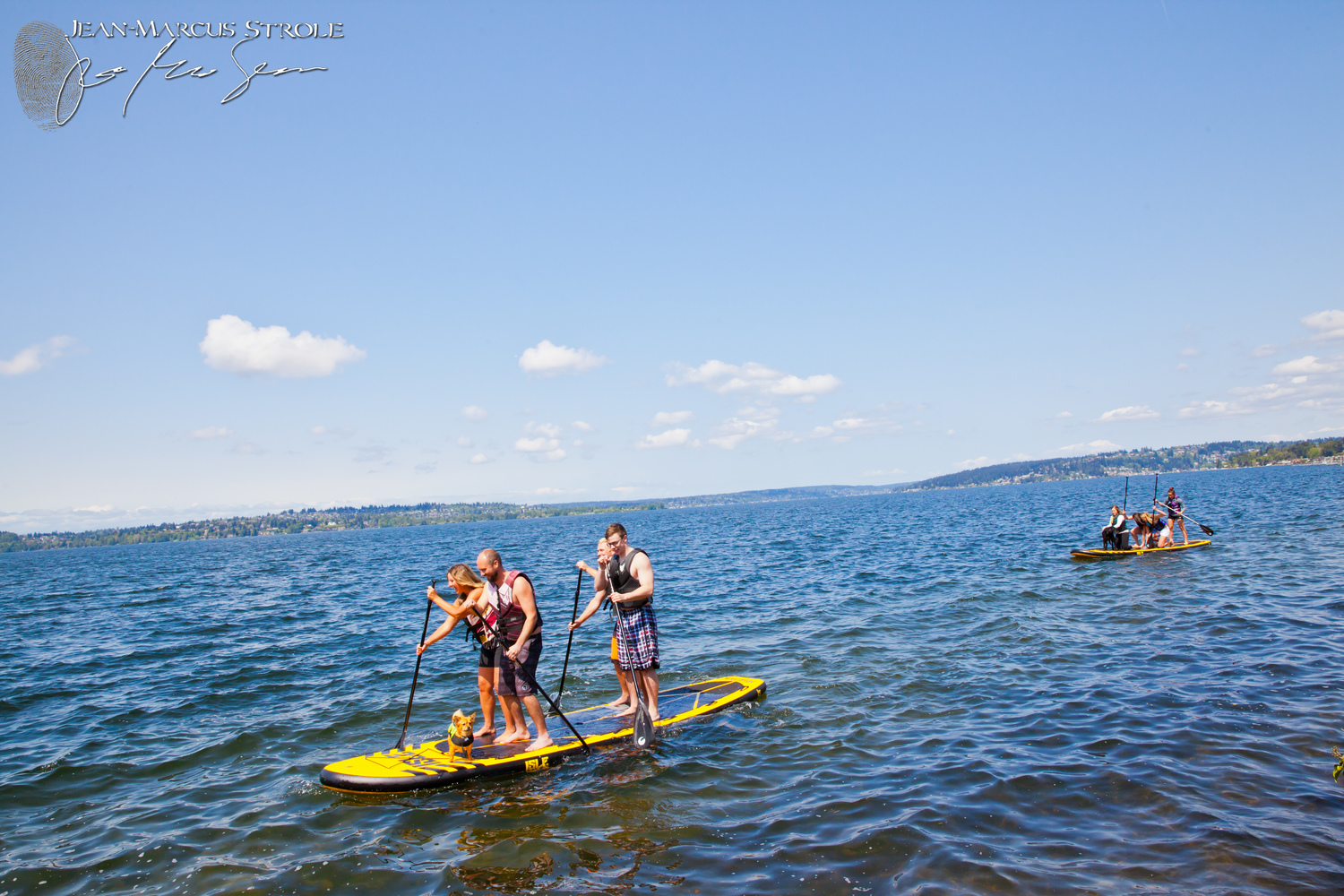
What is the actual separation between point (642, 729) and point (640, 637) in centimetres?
121

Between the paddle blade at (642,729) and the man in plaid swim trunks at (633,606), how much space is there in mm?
372

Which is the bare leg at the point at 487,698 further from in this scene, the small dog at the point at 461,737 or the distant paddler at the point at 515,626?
the small dog at the point at 461,737

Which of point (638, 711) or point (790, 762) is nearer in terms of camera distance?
point (790, 762)

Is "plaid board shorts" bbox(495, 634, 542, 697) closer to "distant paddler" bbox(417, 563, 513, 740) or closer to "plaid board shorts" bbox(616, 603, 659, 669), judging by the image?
"distant paddler" bbox(417, 563, 513, 740)

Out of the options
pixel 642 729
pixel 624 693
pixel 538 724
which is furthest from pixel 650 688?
pixel 538 724

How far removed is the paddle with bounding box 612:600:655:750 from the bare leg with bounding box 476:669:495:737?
182 centimetres

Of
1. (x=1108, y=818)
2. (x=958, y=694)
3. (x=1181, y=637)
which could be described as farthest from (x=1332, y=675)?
(x=1108, y=818)

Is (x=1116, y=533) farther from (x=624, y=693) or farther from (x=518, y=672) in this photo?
(x=518, y=672)

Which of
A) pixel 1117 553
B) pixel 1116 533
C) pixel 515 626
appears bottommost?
pixel 1117 553

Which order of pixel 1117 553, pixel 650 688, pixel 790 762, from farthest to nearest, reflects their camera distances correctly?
1. pixel 1117 553
2. pixel 650 688
3. pixel 790 762

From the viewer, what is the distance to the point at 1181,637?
13250mm

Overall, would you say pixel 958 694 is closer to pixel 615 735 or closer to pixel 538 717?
pixel 615 735

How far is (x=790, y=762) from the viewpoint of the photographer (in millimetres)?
8664

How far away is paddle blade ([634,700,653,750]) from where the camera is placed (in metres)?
9.41
